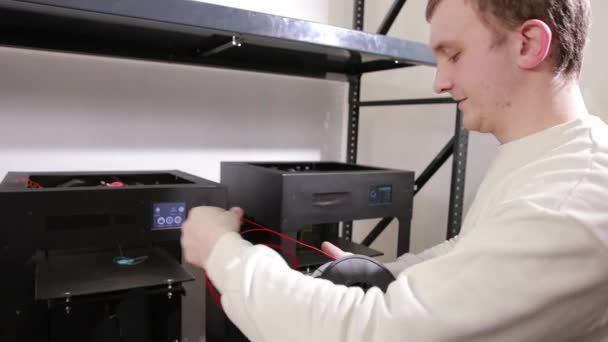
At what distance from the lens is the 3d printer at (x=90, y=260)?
66 cm

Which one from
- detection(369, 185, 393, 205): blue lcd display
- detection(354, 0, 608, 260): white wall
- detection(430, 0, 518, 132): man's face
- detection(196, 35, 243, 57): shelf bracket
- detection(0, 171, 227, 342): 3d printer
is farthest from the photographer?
detection(354, 0, 608, 260): white wall

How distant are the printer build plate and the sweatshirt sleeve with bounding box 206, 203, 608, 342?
369 millimetres

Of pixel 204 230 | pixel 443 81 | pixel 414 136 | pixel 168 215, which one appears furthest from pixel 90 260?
pixel 414 136

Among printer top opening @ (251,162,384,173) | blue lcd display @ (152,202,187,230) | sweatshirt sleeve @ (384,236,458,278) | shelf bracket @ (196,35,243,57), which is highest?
shelf bracket @ (196,35,243,57)

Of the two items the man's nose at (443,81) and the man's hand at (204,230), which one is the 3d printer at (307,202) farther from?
the man's nose at (443,81)

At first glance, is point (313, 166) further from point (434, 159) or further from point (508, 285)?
point (508, 285)

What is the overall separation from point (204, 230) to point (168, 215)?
224mm

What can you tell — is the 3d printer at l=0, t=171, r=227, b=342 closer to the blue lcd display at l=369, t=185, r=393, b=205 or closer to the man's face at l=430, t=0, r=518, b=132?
the blue lcd display at l=369, t=185, r=393, b=205

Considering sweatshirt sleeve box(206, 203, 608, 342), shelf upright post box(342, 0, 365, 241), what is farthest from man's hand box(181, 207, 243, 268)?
shelf upright post box(342, 0, 365, 241)

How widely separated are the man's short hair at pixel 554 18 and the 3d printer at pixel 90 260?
521mm

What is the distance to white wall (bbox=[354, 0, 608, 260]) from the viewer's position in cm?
144

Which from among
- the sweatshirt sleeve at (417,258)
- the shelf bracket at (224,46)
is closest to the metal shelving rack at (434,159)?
the sweatshirt sleeve at (417,258)

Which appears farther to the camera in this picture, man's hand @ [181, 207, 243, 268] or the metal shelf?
the metal shelf

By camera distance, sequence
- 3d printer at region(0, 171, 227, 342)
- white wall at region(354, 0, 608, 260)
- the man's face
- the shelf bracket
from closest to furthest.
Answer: the man's face < 3d printer at region(0, 171, 227, 342) < the shelf bracket < white wall at region(354, 0, 608, 260)
